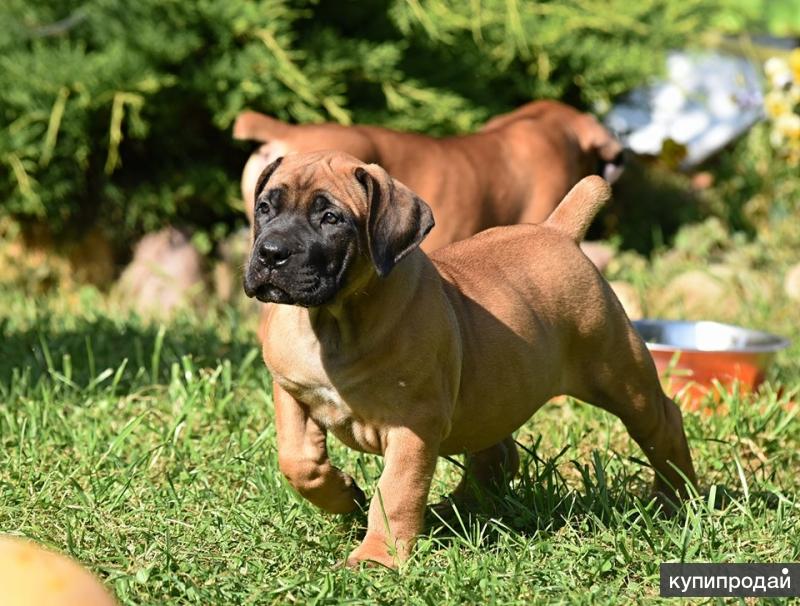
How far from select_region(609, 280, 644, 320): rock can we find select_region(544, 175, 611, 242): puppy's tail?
2.76 meters

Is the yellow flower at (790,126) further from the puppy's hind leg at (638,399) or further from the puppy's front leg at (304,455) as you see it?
the puppy's front leg at (304,455)

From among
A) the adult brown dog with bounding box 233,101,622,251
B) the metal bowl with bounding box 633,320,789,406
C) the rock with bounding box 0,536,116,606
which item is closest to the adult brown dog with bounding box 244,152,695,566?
the rock with bounding box 0,536,116,606

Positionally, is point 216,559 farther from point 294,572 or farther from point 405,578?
point 405,578

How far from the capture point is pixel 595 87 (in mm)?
9914

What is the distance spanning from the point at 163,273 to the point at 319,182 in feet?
16.5

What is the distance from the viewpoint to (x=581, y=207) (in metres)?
4.80

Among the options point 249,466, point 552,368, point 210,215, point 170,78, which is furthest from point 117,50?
point 552,368

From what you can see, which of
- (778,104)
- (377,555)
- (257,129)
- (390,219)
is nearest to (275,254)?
(390,219)

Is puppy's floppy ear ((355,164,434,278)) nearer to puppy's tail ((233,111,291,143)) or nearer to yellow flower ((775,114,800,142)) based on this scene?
puppy's tail ((233,111,291,143))

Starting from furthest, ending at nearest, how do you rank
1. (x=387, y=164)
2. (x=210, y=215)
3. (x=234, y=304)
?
(x=210, y=215) < (x=234, y=304) < (x=387, y=164)

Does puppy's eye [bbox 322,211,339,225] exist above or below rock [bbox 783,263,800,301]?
above

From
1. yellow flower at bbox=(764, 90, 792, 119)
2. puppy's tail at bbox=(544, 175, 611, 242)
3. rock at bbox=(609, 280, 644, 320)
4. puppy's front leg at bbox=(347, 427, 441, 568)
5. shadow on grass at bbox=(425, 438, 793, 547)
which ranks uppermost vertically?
puppy's tail at bbox=(544, 175, 611, 242)

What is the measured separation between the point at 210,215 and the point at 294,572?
5.83 meters

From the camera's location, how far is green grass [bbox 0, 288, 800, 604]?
3711mm
